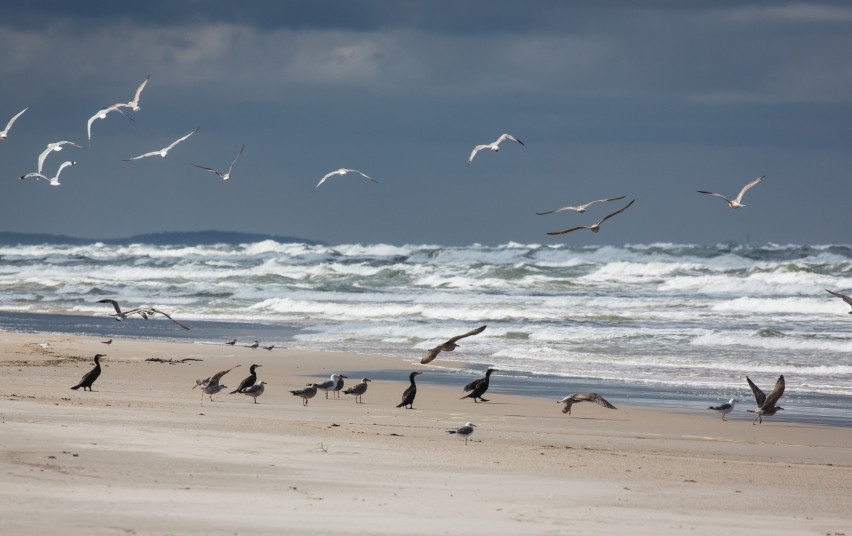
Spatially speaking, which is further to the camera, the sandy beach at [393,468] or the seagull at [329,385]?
the seagull at [329,385]

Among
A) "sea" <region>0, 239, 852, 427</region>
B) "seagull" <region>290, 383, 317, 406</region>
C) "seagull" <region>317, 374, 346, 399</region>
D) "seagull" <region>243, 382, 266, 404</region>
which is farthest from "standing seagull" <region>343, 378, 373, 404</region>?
"sea" <region>0, 239, 852, 427</region>

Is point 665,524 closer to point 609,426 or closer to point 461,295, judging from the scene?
point 609,426

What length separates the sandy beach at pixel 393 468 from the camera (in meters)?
6.08

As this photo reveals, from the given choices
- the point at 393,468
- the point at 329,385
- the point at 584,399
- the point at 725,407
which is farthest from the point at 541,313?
the point at 393,468

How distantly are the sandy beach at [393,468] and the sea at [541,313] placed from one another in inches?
108

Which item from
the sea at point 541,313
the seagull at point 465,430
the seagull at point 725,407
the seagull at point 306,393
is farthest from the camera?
the sea at point 541,313

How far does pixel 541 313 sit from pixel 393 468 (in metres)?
23.4

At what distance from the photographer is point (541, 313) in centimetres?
3103

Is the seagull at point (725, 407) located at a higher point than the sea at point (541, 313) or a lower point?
higher

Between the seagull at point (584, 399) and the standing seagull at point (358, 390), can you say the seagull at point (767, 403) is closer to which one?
the seagull at point (584, 399)

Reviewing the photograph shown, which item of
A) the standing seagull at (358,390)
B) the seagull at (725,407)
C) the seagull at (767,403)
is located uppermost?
the seagull at (767,403)

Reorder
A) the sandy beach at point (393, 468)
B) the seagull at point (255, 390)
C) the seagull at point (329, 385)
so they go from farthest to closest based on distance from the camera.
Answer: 1. the seagull at point (329, 385)
2. the seagull at point (255, 390)
3. the sandy beach at point (393, 468)

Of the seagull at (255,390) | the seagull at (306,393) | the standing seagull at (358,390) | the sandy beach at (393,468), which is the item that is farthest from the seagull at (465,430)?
the standing seagull at (358,390)

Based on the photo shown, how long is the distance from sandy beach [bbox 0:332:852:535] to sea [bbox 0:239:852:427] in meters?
2.75
